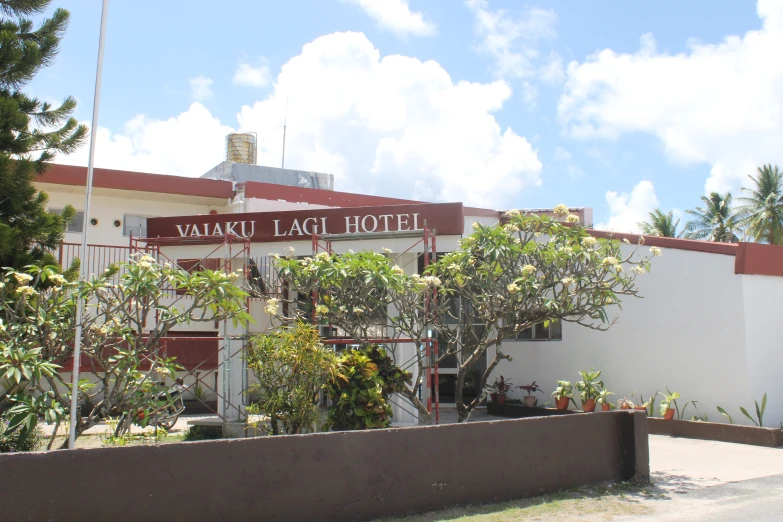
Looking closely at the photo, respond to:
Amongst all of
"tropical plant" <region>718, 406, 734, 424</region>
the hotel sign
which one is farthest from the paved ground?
the hotel sign

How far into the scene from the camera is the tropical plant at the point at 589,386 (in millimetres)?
13766

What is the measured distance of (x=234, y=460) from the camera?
6078mm

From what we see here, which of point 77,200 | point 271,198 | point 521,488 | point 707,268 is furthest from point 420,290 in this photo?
point 77,200

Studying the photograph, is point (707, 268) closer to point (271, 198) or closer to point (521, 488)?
point (521, 488)

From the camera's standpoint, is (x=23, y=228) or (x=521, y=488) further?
(x=23, y=228)

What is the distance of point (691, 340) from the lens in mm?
13125

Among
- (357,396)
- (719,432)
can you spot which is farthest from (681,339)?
(357,396)

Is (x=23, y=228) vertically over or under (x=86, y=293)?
over

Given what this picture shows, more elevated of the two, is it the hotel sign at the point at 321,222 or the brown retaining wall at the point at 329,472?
the hotel sign at the point at 321,222

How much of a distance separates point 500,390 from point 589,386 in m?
2.56

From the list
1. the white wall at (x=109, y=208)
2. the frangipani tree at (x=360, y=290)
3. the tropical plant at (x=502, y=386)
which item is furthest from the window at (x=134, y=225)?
the tropical plant at (x=502, y=386)

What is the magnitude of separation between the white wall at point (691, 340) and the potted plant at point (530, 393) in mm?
1029

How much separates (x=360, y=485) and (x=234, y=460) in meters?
1.29

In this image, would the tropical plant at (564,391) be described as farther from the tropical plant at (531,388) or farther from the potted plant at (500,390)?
the potted plant at (500,390)
